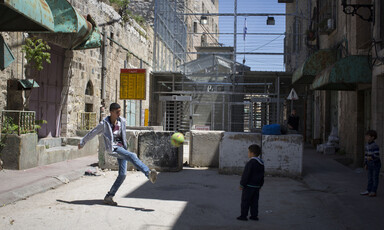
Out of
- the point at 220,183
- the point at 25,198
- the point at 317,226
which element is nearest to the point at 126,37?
the point at 220,183

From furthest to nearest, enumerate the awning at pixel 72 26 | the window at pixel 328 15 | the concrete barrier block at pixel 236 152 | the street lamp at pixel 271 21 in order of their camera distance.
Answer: the street lamp at pixel 271 21 → the window at pixel 328 15 → the concrete barrier block at pixel 236 152 → the awning at pixel 72 26

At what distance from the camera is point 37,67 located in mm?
10031

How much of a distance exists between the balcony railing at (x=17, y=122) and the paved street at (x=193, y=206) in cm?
193

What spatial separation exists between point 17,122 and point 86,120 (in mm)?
4611

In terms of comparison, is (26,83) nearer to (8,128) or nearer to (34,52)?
(34,52)

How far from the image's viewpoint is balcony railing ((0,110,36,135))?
29.9 feet

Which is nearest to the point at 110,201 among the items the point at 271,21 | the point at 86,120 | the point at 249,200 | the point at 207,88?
the point at 249,200

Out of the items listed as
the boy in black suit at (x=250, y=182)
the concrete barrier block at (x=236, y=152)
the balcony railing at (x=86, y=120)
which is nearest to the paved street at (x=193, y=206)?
the boy in black suit at (x=250, y=182)

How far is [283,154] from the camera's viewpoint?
9492mm

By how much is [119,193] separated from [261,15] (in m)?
17.5

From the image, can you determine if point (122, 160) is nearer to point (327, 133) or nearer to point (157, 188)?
point (157, 188)

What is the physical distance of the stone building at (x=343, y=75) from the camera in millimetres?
10094

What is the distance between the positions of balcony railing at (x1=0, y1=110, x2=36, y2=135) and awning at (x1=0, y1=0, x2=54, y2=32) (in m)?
2.84

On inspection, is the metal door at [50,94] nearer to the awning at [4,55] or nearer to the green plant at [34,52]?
the green plant at [34,52]
